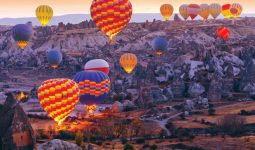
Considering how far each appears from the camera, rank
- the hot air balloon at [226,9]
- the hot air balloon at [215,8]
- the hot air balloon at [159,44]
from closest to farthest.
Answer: the hot air balloon at [159,44]
the hot air balloon at [226,9]
the hot air balloon at [215,8]

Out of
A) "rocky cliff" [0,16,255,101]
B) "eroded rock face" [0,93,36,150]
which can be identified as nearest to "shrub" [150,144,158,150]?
"eroded rock face" [0,93,36,150]

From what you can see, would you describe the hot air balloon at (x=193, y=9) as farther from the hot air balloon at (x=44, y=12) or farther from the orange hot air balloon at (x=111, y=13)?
the orange hot air balloon at (x=111, y=13)

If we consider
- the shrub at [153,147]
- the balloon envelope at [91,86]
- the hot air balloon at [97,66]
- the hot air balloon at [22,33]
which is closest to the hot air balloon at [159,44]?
the hot air balloon at [22,33]

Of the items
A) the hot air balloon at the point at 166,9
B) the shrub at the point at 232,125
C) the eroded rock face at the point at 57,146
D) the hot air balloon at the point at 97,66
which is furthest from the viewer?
the hot air balloon at the point at 166,9

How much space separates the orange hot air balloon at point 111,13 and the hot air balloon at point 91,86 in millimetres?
12614

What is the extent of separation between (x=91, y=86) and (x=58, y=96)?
27.9 feet

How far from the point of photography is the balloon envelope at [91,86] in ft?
200

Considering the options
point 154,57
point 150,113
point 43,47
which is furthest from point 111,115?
point 43,47

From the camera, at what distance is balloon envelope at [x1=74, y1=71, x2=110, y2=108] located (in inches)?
2394

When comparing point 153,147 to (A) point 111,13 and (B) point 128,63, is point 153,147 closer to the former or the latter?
(A) point 111,13

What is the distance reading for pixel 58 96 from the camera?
5278 centimetres

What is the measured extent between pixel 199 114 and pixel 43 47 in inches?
3165

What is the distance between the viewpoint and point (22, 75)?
374 ft

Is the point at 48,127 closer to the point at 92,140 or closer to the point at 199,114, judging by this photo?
the point at 92,140
